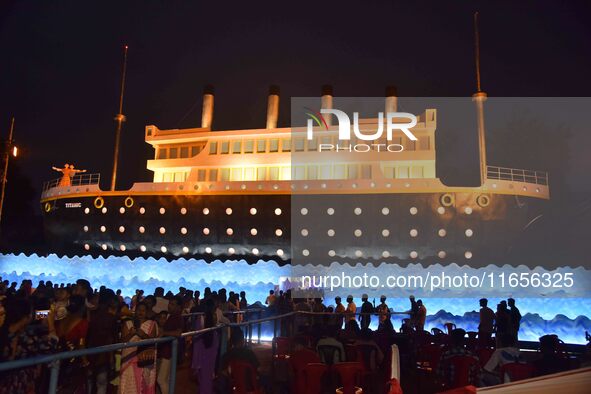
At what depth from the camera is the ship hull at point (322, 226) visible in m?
17.7

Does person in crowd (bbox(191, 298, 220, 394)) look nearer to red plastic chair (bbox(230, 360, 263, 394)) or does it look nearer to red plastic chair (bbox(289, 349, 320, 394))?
red plastic chair (bbox(230, 360, 263, 394))

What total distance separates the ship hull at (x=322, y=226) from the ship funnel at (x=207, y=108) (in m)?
5.74

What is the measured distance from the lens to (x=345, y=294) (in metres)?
16.2

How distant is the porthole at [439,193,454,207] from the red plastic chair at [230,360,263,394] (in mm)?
13886

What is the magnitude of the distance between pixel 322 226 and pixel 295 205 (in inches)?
54.0

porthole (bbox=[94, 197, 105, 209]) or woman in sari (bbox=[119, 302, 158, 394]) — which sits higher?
porthole (bbox=[94, 197, 105, 209])

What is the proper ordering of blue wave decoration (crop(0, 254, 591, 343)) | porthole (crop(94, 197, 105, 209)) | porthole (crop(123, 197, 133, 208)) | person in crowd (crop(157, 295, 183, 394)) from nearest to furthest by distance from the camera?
1. person in crowd (crop(157, 295, 183, 394))
2. blue wave decoration (crop(0, 254, 591, 343))
3. porthole (crop(123, 197, 133, 208))
4. porthole (crop(94, 197, 105, 209))

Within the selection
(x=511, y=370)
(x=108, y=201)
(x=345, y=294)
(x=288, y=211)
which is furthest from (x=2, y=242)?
(x=511, y=370)

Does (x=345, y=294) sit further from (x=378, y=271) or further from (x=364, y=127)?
(x=364, y=127)

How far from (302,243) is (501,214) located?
24.4 ft

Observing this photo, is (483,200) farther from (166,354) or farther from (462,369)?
(166,354)

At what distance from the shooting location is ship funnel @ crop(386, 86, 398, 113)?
22391mm

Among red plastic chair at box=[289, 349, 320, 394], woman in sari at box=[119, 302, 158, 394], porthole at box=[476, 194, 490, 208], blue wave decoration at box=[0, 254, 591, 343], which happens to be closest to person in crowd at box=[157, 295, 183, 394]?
woman in sari at box=[119, 302, 158, 394]

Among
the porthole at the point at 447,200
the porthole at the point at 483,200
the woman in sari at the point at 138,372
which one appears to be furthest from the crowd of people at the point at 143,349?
the porthole at the point at 483,200
